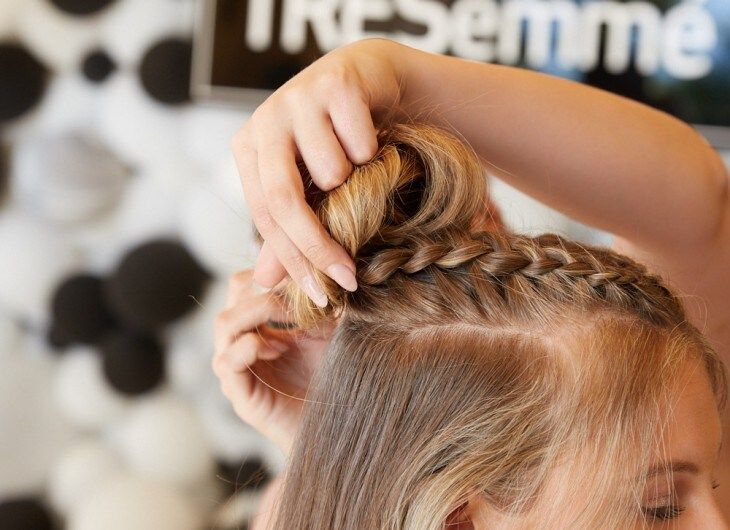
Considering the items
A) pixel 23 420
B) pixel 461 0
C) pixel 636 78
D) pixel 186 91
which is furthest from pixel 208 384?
pixel 636 78

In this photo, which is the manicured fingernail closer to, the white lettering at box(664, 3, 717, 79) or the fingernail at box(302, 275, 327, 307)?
the fingernail at box(302, 275, 327, 307)

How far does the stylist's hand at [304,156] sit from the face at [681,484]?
0.23 m

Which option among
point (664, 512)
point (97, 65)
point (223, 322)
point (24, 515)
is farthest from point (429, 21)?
point (24, 515)


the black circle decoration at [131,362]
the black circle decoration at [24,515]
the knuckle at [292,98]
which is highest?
the knuckle at [292,98]

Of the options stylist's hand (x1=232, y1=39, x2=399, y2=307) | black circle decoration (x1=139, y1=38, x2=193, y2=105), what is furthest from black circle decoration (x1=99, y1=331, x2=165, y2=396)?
stylist's hand (x1=232, y1=39, x2=399, y2=307)

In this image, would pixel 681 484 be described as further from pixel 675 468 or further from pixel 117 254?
pixel 117 254

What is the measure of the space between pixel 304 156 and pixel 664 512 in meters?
0.41

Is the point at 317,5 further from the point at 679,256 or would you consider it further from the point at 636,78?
the point at 679,256

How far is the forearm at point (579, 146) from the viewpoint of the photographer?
72 cm

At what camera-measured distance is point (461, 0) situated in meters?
1.36

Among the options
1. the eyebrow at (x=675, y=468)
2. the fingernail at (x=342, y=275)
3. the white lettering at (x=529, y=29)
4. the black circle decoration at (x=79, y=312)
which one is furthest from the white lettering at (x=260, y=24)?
the eyebrow at (x=675, y=468)

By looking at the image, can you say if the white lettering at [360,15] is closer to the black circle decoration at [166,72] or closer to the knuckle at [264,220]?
the black circle decoration at [166,72]

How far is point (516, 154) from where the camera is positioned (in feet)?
2.49

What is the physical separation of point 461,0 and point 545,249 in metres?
0.81
